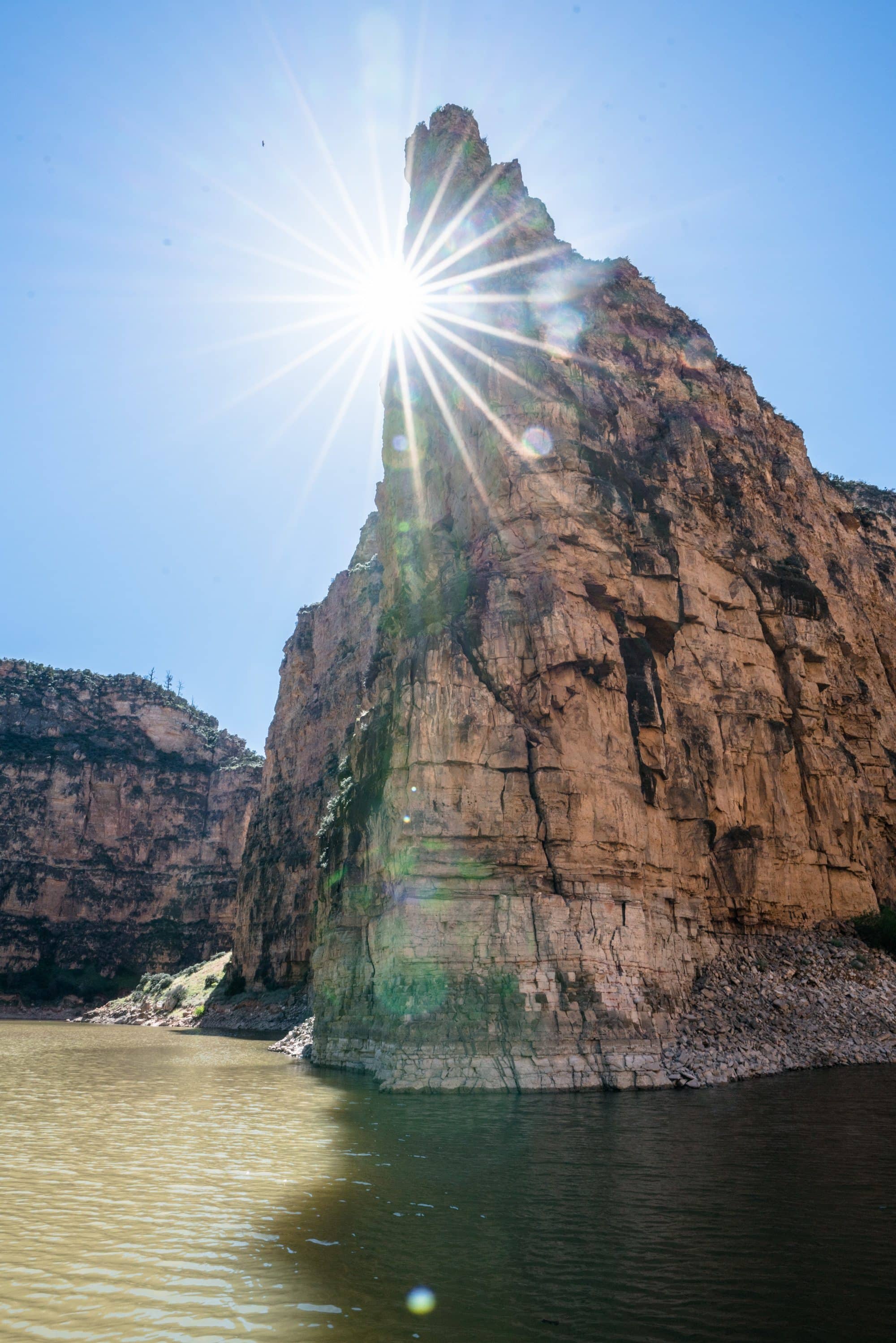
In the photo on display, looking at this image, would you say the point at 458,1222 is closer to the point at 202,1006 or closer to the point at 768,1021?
the point at 768,1021

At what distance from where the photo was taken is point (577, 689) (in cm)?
2830

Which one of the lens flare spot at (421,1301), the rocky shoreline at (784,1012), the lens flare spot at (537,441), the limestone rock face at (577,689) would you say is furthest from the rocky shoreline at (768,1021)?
the lens flare spot at (537,441)

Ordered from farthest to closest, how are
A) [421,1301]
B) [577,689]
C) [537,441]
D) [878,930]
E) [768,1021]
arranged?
[878,930]
[537,441]
[577,689]
[768,1021]
[421,1301]

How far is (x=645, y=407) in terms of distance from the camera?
39.9m

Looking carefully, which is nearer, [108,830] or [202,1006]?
[202,1006]

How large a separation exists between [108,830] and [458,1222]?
Result: 11809cm

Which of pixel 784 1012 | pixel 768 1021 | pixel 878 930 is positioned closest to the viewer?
pixel 768 1021

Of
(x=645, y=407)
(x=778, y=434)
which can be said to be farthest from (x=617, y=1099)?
(x=778, y=434)

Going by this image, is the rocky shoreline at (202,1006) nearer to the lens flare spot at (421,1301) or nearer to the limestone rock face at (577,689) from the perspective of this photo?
the limestone rock face at (577,689)

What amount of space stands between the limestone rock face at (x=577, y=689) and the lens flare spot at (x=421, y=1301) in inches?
596

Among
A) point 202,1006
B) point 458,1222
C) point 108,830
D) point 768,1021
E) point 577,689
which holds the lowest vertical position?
point 458,1222

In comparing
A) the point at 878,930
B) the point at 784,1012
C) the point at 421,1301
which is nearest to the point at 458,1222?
the point at 421,1301

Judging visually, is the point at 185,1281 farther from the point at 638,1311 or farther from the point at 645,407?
the point at 645,407

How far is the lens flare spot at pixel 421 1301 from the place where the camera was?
26.6 feet
